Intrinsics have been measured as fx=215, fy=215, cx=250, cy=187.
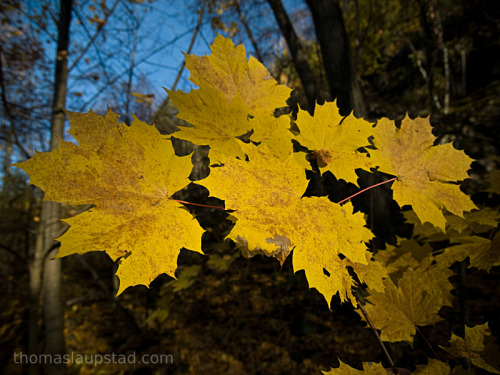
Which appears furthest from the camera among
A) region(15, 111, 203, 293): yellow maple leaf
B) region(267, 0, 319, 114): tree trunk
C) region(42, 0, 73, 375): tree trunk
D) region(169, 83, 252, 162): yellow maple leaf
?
region(267, 0, 319, 114): tree trunk

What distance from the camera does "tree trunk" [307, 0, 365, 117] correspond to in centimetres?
209

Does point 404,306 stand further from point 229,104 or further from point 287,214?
point 229,104

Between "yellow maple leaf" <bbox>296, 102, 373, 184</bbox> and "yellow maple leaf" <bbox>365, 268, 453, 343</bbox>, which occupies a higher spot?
"yellow maple leaf" <bbox>296, 102, 373, 184</bbox>

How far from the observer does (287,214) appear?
0.61 meters

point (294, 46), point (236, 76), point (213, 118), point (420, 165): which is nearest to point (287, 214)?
point (213, 118)

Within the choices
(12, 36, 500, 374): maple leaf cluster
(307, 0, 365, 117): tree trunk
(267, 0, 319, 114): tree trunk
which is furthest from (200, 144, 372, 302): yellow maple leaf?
(267, 0, 319, 114): tree trunk

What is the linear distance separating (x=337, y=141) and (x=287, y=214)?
16.3 inches

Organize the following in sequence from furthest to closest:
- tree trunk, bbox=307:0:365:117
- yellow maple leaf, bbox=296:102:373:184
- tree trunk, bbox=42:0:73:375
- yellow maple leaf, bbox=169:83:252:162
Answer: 1. tree trunk, bbox=42:0:73:375
2. tree trunk, bbox=307:0:365:117
3. yellow maple leaf, bbox=296:102:373:184
4. yellow maple leaf, bbox=169:83:252:162

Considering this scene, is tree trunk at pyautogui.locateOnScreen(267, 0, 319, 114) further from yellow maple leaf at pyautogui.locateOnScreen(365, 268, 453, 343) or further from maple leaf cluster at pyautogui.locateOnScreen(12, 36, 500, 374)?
yellow maple leaf at pyautogui.locateOnScreen(365, 268, 453, 343)

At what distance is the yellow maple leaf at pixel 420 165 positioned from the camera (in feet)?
2.79

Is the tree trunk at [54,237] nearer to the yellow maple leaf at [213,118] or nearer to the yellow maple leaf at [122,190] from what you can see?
the yellow maple leaf at [122,190]

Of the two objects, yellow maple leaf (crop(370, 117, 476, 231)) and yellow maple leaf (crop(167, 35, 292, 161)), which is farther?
yellow maple leaf (crop(370, 117, 476, 231))

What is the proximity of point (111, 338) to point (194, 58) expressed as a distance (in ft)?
20.5

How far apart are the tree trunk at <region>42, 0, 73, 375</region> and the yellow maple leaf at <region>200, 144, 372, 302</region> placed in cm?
261
